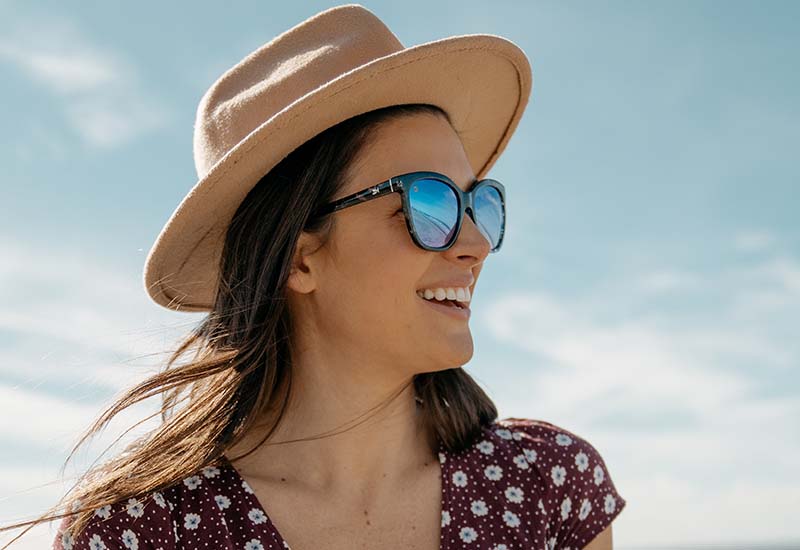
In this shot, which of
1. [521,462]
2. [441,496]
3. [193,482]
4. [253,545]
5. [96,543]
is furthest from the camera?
[521,462]

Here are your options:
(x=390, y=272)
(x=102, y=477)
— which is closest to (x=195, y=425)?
(x=102, y=477)

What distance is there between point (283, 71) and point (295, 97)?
150 mm

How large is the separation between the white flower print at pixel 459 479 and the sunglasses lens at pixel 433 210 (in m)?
0.80

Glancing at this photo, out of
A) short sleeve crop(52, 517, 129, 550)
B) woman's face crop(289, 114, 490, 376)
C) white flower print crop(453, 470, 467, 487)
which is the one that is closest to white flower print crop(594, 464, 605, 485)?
white flower print crop(453, 470, 467, 487)

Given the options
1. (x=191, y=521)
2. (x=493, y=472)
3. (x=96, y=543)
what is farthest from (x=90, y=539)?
A: (x=493, y=472)

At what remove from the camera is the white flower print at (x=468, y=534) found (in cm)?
320

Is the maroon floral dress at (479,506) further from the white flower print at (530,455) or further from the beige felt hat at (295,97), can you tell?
the beige felt hat at (295,97)

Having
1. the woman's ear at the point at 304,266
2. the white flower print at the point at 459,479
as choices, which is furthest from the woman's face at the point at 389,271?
the white flower print at the point at 459,479

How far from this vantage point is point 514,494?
3.35 metres

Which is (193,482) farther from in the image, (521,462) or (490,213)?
(490,213)

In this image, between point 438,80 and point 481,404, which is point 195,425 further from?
point 438,80

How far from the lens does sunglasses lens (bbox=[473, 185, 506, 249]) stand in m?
3.36

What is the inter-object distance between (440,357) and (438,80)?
0.93 meters

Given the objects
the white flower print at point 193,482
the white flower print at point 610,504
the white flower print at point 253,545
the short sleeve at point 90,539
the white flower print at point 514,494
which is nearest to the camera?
the short sleeve at point 90,539
